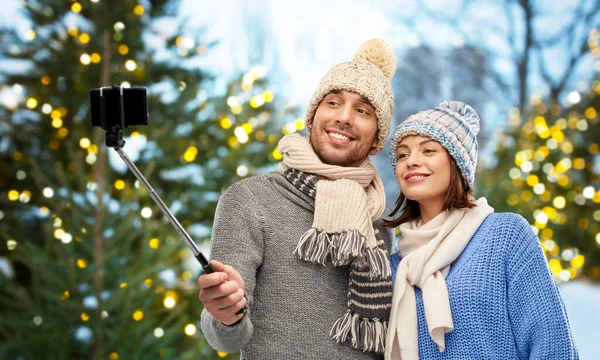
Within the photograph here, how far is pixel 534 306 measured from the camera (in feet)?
4.53

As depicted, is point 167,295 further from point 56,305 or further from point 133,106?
point 133,106

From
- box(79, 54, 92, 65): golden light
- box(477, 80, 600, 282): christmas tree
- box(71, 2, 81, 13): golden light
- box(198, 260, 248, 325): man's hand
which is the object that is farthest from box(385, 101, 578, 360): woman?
box(477, 80, 600, 282): christmas tree

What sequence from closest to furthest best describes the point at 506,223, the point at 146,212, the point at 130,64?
the point at 506,223 → the point at 146,212 → the point at 130,64

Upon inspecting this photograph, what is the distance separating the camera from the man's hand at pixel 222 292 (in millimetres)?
1129

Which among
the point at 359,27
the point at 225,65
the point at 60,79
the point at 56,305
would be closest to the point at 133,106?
the point at 56,305

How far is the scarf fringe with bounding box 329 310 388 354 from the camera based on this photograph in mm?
1455

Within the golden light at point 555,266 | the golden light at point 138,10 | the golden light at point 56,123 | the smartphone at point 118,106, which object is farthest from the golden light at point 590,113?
the smartphone at point 118,106

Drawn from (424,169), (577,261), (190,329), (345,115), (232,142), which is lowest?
(577,261)

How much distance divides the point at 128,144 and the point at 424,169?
5.35 feet

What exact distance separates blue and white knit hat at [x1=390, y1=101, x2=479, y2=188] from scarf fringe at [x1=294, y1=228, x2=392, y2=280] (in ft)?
0.86

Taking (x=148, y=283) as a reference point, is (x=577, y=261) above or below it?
below

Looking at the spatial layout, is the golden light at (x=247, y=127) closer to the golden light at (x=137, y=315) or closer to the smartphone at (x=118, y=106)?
the golden light at (x=137, y=315)

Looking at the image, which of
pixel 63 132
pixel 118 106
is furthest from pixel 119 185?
pixel 118 106

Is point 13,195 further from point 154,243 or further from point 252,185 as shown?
point 252,185
